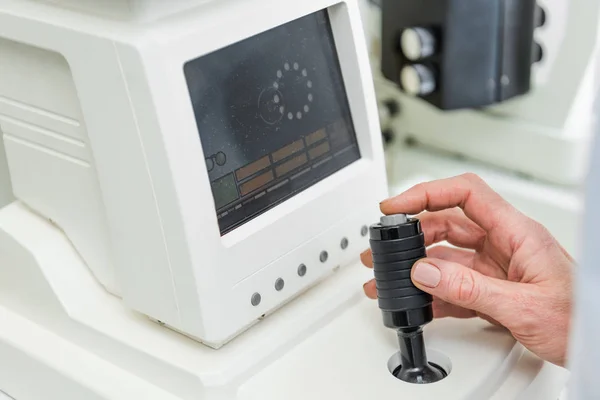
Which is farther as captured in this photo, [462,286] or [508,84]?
[508,84]

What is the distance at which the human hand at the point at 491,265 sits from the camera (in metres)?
0.70

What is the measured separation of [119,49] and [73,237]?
25 cm

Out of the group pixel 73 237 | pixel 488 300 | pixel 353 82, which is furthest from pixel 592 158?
pixel 73 237

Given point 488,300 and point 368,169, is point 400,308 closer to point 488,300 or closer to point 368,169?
point 488,300

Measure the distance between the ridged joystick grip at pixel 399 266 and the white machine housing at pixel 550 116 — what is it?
0.53 m

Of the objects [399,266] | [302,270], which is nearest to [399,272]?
[399,266]

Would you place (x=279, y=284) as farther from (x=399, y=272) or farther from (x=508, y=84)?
(x=508, y=84)

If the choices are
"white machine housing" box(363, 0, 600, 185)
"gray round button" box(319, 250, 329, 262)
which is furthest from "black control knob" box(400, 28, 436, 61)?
"gray round button" box(319, 250, 329, 262)

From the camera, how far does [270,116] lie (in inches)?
30.0

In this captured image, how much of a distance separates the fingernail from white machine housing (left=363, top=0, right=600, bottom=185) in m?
0.54

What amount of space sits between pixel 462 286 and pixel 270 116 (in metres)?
0.23

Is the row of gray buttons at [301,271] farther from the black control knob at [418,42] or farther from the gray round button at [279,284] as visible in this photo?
the black control knob at [418,42]

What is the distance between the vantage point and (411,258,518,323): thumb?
0.69 m

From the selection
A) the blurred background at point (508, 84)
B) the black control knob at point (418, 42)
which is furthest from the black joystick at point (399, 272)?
the black control knob at point (418, 42)
